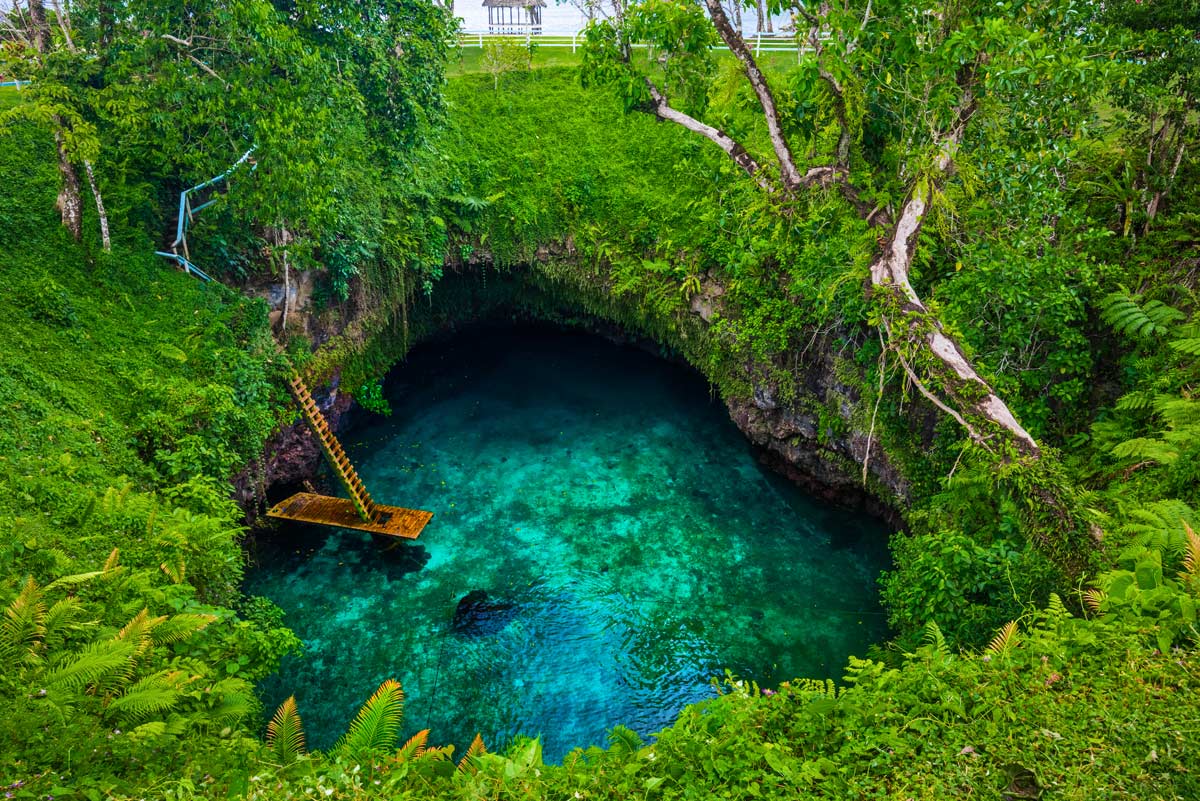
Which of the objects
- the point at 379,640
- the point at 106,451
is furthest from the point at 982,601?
the point at 106,451

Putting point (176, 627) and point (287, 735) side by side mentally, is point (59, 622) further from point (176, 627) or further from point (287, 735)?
point (287, 735)

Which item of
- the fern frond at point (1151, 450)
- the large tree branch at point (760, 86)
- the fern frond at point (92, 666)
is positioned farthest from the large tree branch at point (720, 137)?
the fern frond at point (92, 666)

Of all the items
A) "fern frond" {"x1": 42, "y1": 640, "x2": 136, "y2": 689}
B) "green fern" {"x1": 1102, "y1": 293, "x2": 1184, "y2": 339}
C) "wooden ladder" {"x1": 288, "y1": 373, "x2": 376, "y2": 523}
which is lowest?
"wooden ladder" {"x1": 288, "y1": 373, "x2": 376, "y2": 523}

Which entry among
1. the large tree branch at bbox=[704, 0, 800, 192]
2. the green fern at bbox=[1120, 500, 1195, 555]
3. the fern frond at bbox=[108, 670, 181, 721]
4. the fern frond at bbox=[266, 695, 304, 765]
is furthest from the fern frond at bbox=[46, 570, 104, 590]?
the large tree branch at bbox=[704, 0, 800, 192]

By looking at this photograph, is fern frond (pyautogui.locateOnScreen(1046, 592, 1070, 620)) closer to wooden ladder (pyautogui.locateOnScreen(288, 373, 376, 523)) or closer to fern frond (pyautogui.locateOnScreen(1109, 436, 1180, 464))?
fern frond (pyautogui.locateOnScreen(1109, 436, 1180, 464))

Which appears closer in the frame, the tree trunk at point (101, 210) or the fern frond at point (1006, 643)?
the fern frond at point (1006, 643)

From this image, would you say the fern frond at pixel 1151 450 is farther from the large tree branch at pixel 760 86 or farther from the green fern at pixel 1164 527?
the large tree branch at pixel 760 86

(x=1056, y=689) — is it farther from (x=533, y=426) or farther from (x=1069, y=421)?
(x=533, y=426)
